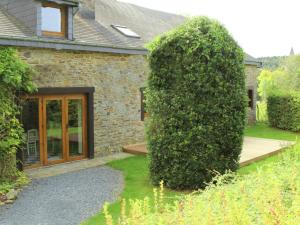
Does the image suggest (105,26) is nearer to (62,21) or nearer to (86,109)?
(62,21)

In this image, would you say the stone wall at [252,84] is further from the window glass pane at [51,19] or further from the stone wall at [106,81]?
the window glass pane at [51,19]

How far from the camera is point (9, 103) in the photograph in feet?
34.0

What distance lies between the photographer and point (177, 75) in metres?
9.05

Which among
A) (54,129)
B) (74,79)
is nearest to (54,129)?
(54,129)

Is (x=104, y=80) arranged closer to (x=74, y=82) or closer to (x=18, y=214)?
(x=74, y=82)

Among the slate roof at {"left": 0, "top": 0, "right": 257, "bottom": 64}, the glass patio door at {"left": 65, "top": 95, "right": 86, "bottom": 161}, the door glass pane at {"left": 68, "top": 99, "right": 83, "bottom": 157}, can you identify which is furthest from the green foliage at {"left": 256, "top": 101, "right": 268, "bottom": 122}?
the door glass pane at {"left": 68, "top": 99, "right": 83, "bottom": 157}

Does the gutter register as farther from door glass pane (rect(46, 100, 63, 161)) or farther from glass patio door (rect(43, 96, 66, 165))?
door glass pane (rect(46, 100, 63, 161))

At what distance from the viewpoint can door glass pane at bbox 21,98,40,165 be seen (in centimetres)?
1163

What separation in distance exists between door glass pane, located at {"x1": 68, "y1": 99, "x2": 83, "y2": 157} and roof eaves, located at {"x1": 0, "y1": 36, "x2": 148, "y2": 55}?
1.93m

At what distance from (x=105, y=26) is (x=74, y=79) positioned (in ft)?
14.5

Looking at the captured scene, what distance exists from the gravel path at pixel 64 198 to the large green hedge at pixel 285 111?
13.3 metres

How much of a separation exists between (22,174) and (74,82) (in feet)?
12.2

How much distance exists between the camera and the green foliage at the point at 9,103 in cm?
1008

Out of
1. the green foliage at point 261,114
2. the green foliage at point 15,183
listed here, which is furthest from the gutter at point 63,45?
the green foliage at point 261,114
